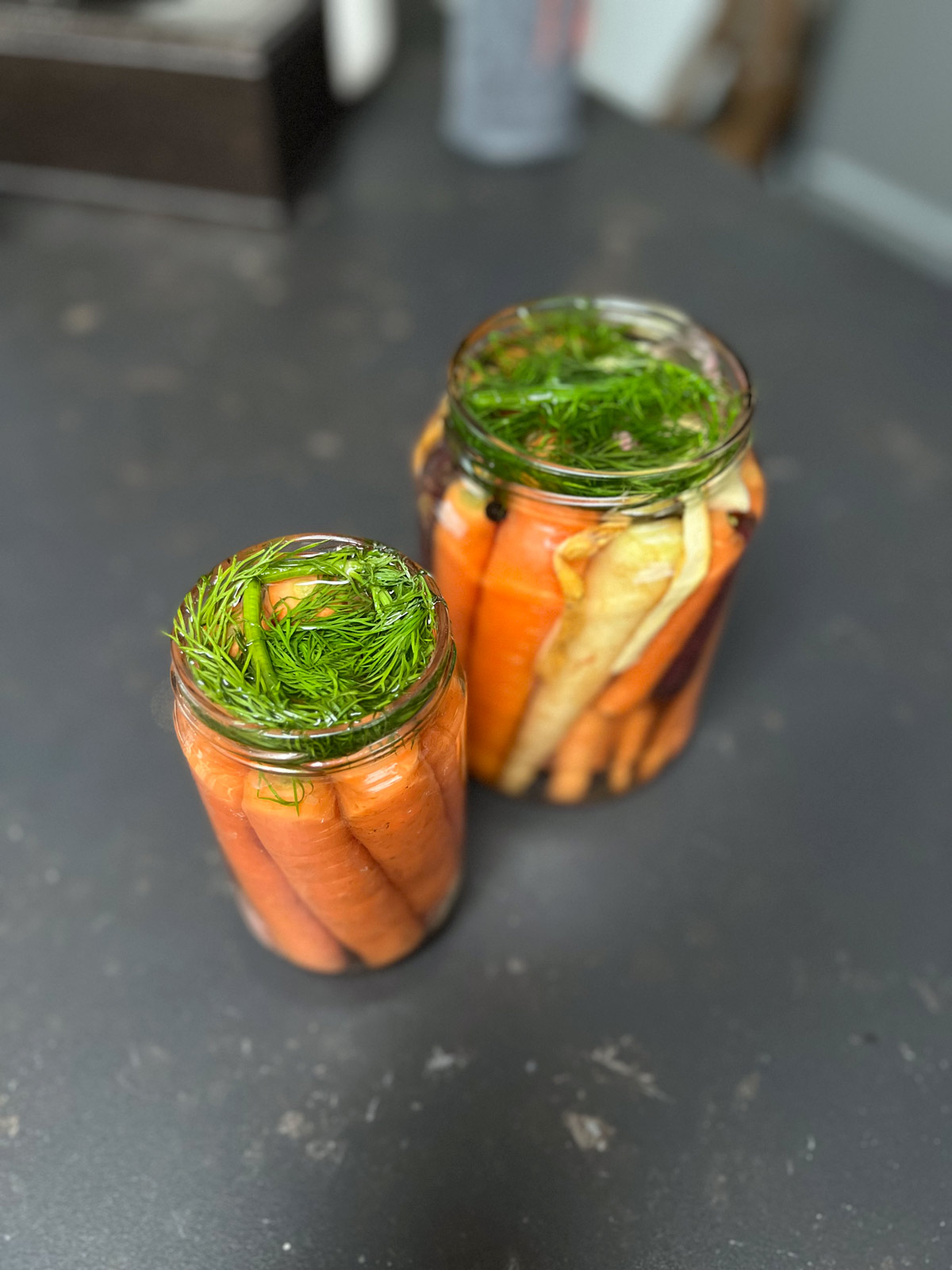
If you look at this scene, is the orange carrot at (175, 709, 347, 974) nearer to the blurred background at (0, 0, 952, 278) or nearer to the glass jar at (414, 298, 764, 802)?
the glass jar at (414, 298, 764, 802)

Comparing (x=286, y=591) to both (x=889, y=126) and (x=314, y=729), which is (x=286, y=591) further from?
(x=889, y=126)

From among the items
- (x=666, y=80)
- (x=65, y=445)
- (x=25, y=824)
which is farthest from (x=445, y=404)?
(x=666, y=80)

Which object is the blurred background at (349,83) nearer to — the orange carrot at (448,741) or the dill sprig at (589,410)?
the dill sprig at (589,410)

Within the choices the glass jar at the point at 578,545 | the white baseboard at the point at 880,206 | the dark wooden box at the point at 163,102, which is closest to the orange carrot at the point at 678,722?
the glass jar at the point at 578,545

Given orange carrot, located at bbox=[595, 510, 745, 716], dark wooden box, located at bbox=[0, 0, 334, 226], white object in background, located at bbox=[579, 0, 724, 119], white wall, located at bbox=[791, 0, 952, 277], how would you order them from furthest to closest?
1. white wall, located at bbox=[791, 0, 952, 277]
2. white object in background, located at bbox=[579, 0, 724, 119]
3. dark wooden box, located at bbox=[0, 0, 334, 226]
4. orange carrot, located at bbox=[595, 510, 745, 716]

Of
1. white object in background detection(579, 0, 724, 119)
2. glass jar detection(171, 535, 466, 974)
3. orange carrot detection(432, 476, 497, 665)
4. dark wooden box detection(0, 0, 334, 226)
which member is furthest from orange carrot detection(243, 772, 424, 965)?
white object in background detection(579, 0, 724, 119)

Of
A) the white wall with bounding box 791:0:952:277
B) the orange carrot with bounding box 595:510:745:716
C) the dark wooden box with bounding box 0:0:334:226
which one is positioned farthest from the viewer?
the white wall with bounding box 791:0:952:277

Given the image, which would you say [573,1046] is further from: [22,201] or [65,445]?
[22,201]
